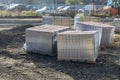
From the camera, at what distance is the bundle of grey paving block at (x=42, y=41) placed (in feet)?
36.6

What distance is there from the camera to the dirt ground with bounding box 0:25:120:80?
8641 millimetres

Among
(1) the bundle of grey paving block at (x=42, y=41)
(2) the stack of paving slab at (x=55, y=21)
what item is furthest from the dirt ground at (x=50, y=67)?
(2) the stack of paving slab at (x=55, y=21)

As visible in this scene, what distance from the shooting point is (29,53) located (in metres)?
11.8

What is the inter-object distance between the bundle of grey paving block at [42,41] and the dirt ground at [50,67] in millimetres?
233

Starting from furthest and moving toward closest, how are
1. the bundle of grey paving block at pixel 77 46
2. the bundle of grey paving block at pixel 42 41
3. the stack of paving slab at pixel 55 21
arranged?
the stack of paving slab at pixel 55 21
the bundle of grey paving block at pixel 42 41
the bundle of grey paving block at pixel 77 46

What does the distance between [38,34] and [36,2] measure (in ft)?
181

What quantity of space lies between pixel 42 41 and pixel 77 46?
1706 millimetres

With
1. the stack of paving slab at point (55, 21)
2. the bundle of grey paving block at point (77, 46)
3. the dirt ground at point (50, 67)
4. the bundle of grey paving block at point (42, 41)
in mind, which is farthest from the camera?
the stack of paving slab at point (55, 21)

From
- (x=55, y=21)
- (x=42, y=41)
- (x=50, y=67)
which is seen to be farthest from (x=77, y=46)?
(x=55, y=21)

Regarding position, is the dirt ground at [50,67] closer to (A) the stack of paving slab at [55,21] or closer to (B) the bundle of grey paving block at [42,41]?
(B) the bundle of grey paving block at [42,41]

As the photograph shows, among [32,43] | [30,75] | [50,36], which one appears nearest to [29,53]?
[32,43]

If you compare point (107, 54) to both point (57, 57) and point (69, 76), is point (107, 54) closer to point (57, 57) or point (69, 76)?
point (57, 57)

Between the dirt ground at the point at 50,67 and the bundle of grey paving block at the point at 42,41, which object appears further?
the bundle of grey paving block at the point at 42,41

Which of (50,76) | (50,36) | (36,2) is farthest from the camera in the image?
(36,2)
